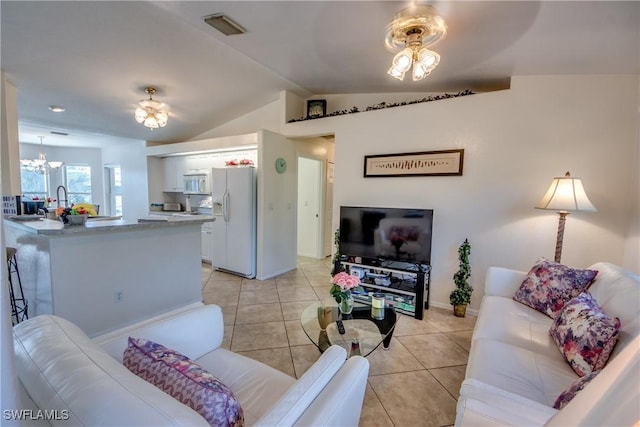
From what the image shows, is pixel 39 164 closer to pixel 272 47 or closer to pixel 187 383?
pixel 272 47

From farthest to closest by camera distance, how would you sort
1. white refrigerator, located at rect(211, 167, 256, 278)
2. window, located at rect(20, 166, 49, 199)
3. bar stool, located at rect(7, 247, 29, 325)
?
window, located at rect(20, 166, 49, 199)
white refrigerator, located at rect(211, 167, 256, 278)
bar stool, located at rect(7, 247, 29, 325)

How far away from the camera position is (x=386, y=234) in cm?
334

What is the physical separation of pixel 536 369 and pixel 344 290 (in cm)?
122

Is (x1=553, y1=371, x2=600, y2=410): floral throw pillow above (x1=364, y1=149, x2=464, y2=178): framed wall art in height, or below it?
below

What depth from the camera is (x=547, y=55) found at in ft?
7.70

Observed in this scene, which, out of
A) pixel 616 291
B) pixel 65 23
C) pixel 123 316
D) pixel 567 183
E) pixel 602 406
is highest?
pixel 65 23

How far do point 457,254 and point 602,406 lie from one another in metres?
2.73

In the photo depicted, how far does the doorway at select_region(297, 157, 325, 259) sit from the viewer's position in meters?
5.24

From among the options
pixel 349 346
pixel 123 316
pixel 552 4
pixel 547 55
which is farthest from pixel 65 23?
pixel 547 55

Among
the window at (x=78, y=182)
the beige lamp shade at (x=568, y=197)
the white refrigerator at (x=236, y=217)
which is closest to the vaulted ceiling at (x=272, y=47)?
the beige lamp shade at (x=568, y=197)

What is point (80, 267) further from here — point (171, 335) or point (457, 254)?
point (457, 254)

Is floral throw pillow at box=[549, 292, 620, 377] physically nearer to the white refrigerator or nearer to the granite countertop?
the granite countertop

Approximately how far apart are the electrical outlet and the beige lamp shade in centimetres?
384

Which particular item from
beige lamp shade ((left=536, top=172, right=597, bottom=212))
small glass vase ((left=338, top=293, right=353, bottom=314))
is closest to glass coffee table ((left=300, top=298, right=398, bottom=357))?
small glass vase ((left=338, top=293, right=353, bottom=314))
